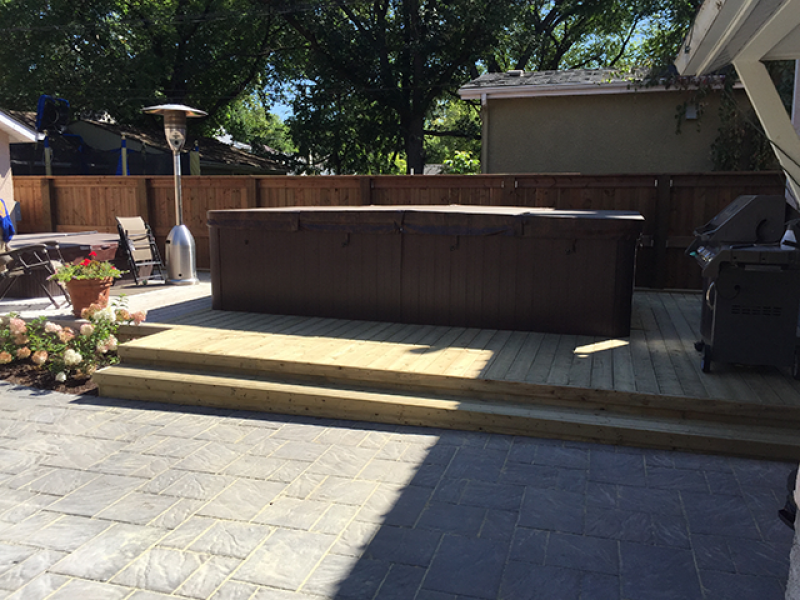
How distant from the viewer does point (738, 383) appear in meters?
3.92

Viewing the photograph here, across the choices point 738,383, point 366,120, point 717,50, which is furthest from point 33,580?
point 366,120

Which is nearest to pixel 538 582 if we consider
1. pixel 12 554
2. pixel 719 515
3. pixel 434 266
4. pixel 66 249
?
pixel 719 515

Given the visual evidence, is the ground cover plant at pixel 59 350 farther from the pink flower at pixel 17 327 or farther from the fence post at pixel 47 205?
the fence post at pixel 47 205

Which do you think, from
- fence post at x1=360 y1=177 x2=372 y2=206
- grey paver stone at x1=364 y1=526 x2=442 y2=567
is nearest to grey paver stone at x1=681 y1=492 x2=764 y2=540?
grey paver stone at x1=364 y1=526 x2=442 y2=567

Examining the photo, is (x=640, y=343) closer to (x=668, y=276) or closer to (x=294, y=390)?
(x=294, y=390)

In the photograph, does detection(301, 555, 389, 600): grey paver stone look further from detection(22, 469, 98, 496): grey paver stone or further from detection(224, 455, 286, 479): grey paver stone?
detection(22, 469, 98, 496): grey paver stone

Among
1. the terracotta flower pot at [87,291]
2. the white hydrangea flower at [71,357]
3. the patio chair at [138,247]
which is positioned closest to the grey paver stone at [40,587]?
the white hydrangea flower at [71,357]

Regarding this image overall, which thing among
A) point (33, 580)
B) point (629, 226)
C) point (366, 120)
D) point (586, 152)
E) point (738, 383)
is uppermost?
point (366, 120)

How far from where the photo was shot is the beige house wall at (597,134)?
10523 mm

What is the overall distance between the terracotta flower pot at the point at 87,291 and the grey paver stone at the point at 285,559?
418 cm

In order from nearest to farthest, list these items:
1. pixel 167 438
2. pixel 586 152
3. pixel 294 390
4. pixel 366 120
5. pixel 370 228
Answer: pixel 167 438, pixel 294 390, pixel 370 228, pixel 586 152, pixel 366 120

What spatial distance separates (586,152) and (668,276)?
3870 mm

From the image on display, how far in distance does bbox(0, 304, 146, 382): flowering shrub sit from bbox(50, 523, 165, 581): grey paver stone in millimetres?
2550

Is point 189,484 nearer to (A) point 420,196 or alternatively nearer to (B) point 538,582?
(B) point 538,582
